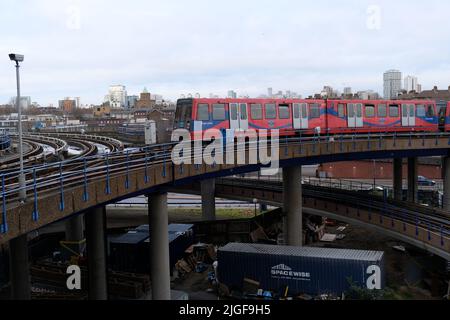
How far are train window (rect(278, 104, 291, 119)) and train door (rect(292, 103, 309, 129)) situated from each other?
592mm

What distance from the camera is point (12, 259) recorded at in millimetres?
20547

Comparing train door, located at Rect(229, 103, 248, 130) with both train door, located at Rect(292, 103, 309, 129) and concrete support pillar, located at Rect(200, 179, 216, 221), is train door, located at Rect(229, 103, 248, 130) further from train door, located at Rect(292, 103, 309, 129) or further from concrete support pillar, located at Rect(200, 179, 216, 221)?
concrete support pillar, located at Rect(200, 179, 216, 221)

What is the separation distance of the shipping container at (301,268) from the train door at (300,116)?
8450 mm

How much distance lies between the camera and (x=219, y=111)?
2484 centimetres

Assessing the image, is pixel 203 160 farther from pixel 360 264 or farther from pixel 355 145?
pixel 355 145

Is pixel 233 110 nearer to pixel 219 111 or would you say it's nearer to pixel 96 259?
pixel 219 111

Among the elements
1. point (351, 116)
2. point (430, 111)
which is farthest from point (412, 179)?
point (351, 116)

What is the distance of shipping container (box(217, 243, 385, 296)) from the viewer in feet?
73.8

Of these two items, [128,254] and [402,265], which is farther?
[402,265]

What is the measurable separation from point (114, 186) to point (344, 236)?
86.6 ft

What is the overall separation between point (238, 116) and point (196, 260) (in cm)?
1038

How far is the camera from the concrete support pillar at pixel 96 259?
66.5 feet

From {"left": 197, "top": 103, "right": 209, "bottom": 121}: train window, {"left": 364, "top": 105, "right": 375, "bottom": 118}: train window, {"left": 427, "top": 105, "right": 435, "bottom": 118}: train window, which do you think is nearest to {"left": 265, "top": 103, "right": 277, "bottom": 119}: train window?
{"left": 197, "top": 103, "right": 209, "bottom": 121}: train window

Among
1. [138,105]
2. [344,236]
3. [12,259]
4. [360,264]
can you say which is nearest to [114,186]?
[12,259]
